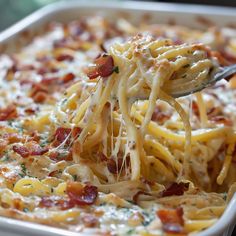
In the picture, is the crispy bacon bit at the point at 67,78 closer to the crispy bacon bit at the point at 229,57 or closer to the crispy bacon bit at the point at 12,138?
the crispy bacon bit at the point at 12,138

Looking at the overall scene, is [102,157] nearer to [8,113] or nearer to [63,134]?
[63,134]

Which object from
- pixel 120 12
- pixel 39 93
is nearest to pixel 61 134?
pixel 39 93

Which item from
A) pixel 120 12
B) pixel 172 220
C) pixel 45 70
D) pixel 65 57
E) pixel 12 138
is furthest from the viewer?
pixel 120 12

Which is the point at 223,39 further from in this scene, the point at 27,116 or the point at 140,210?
the point at 140,210

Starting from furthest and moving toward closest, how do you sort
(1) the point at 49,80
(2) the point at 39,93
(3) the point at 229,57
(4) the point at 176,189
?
1. (3) the point at 229,57
2. (1) the point at 49,80
3. (2) the point at 39,93
4. (4) the point at 176,189

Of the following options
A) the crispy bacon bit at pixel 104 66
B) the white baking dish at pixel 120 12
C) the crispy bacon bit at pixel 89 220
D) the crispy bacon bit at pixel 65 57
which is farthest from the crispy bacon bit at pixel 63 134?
the white baking dish at pixel 120 12

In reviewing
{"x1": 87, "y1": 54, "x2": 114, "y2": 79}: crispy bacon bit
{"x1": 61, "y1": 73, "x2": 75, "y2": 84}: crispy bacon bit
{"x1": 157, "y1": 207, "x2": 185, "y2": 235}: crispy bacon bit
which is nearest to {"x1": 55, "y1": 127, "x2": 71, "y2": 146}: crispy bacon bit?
{"x1": 87, "y1": 54, "x2": 114, "y2": 79}: crispy bacon bit
